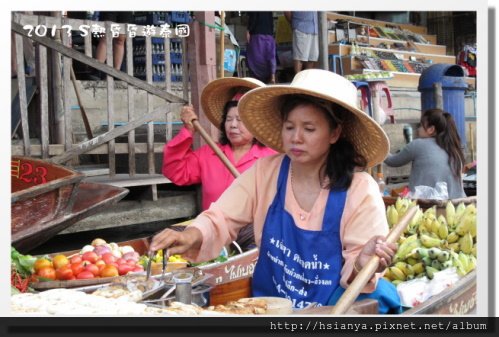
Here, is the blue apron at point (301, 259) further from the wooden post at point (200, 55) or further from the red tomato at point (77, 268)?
the wooden post at point (200, 55)

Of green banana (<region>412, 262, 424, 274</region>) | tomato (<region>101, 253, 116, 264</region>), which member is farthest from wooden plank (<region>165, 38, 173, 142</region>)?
green banana (<region>412, 262, 424, 274</region>)

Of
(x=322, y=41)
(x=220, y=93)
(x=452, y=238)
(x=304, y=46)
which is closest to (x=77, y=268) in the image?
(x=220, y=93)

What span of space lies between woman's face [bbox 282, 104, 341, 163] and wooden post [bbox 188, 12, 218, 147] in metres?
2.92

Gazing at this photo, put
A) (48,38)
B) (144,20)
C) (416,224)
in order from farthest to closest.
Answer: (144,20) → (48,38) → (416,224)

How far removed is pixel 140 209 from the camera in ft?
19.4

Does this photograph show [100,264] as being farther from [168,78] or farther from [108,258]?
[168,78]

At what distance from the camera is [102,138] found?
5.43m

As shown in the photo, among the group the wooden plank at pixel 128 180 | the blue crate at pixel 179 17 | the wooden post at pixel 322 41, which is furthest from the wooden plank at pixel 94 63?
the wooden post at pixel 322 41

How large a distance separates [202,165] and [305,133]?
2.63m

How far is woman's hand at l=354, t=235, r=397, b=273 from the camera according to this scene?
8.36 ft

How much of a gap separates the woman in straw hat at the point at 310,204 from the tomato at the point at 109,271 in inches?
41.6

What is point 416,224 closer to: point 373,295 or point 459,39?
point 373,295

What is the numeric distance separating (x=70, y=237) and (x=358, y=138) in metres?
3.76
